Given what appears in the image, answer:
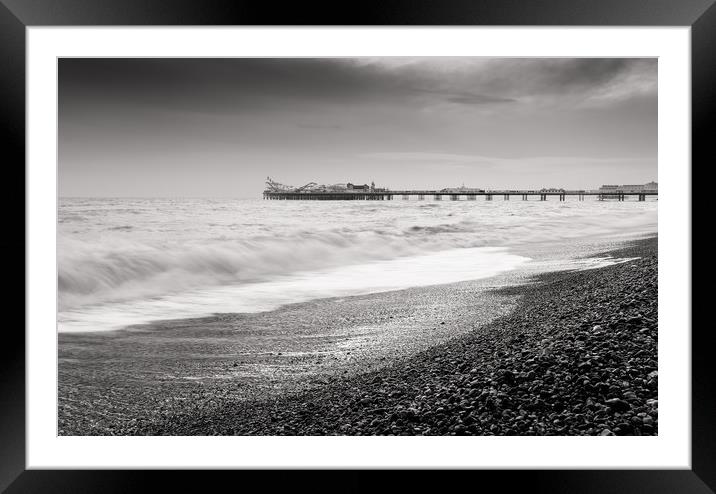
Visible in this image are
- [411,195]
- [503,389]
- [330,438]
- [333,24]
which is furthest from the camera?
[411,195]

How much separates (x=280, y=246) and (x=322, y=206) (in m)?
0.66

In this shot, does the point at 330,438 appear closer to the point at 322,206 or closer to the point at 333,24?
the point at 333,24

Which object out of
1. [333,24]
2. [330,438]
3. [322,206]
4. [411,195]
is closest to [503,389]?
[330,438]

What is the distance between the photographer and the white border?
178cm

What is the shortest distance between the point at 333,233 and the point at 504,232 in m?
2.06

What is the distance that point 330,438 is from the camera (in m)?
2.01

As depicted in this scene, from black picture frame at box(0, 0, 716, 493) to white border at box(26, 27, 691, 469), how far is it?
0.12 feet

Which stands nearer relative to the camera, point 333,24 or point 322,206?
point 333,24

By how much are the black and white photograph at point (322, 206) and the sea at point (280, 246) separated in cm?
2

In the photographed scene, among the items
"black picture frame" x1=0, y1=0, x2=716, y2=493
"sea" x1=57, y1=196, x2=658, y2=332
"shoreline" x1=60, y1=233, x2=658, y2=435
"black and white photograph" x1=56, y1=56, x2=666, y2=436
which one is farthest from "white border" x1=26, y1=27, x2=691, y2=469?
"sea" x1=57, y1=196, x2=658, y2=332

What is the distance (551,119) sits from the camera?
18.0ft

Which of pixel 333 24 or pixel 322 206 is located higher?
pixel 333 24
